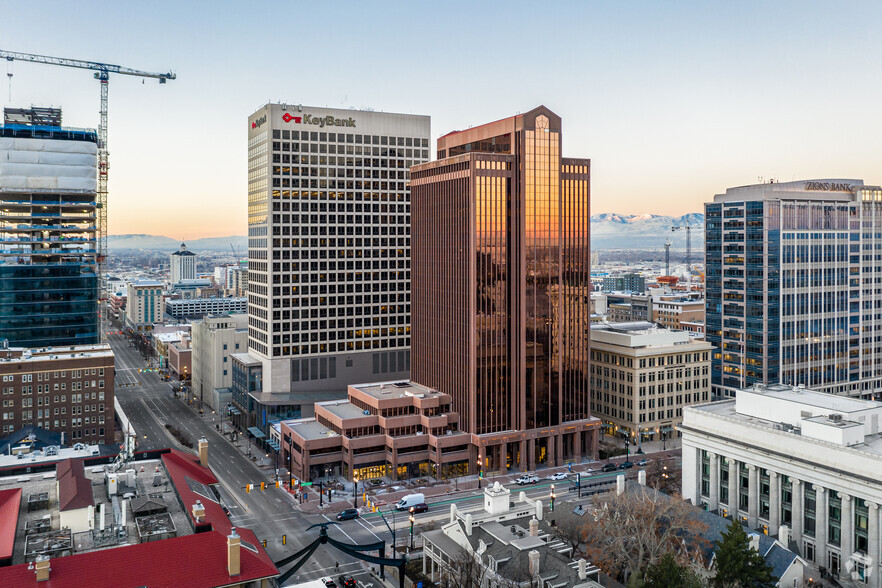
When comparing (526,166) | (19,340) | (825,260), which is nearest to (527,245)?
(526,166)

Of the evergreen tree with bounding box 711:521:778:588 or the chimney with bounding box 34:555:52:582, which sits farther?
the evergreen tree with bounding box 711:521:778:588

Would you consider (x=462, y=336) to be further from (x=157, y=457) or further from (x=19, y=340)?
(x=19, y=340)

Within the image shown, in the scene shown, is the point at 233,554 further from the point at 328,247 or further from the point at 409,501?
the point at 328,247

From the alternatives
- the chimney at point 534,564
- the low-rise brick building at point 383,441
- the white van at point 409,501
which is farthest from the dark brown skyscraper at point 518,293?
the chimney at point 534,564

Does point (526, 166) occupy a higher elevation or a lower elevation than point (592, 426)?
higher

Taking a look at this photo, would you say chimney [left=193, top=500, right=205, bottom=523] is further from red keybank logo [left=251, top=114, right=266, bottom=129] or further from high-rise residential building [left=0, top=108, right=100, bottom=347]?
high-rise residential building [left=0, top=108, right=100, bottom=347]

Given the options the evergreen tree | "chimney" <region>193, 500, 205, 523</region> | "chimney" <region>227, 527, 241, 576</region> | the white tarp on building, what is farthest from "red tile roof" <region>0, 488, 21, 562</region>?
the white tarp on building
